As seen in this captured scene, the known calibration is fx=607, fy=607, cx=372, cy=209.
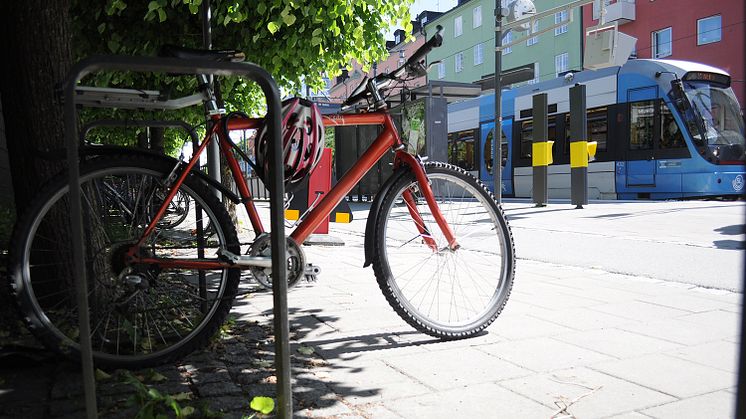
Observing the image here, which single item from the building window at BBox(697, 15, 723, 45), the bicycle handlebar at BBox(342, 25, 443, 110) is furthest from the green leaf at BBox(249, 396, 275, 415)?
the building window at BBox(697, 15, 723, 45)

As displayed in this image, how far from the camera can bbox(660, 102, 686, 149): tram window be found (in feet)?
49.2

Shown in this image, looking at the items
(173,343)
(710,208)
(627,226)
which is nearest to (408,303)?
(173,343)

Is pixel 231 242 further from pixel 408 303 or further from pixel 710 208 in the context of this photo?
pixel 710 208

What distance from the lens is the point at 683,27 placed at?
32.1m

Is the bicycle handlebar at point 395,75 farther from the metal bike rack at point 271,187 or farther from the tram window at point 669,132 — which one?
the tram window at point 669,132

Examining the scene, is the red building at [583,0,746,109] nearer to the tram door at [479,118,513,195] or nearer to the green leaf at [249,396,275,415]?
the tram door at [479,118,513,195]

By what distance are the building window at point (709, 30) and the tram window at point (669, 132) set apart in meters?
18.8

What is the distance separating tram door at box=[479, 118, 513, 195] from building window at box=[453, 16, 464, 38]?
3272 centimetres

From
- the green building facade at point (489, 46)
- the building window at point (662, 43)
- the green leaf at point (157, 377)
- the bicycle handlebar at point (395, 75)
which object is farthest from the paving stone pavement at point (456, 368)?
the green building facade at point (489, 46)

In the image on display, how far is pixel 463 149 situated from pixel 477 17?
1184 inches

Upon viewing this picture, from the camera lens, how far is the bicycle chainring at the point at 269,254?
2.83 m

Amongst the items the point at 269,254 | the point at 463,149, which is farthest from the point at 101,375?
the point at 463,149

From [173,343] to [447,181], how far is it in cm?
167

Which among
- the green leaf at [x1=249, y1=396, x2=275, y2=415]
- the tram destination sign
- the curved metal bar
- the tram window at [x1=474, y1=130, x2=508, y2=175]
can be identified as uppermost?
the tram destination sign
